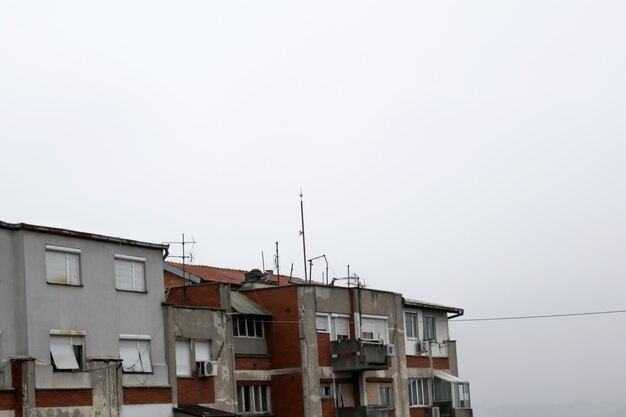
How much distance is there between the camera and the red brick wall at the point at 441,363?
212 ft

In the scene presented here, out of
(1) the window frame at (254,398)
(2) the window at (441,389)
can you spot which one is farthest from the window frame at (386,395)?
(1) the window frame at (254,398)

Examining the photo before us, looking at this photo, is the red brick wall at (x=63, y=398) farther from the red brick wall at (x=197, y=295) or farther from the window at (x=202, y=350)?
the red brick wall at (x=197, y=295)

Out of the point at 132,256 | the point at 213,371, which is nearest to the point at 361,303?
the point at 213,371

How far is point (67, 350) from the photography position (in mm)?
40750

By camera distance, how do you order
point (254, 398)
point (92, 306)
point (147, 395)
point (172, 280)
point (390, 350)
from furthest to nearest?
point (390, 350) < point (172, 280) < point (254, 398) < point (147, 395) < point (92, 306)

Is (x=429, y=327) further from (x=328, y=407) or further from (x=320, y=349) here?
(x=328, y=407)

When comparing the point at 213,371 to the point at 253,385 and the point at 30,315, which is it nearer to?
the point at 253,385

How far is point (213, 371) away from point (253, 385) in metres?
4.99

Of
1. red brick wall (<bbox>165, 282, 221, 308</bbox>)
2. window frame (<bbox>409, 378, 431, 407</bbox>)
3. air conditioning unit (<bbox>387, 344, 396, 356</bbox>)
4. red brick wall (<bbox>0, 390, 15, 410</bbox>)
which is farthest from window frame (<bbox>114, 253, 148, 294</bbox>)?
window frame (<bbox>409, 378, 431, 407</bbox>)

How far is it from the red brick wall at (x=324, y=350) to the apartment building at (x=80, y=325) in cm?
1093

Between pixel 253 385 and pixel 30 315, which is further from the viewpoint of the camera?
pixel 253 385

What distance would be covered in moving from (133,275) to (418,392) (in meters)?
23.0

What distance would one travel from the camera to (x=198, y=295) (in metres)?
50.8

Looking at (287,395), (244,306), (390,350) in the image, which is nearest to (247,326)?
(244,306)
